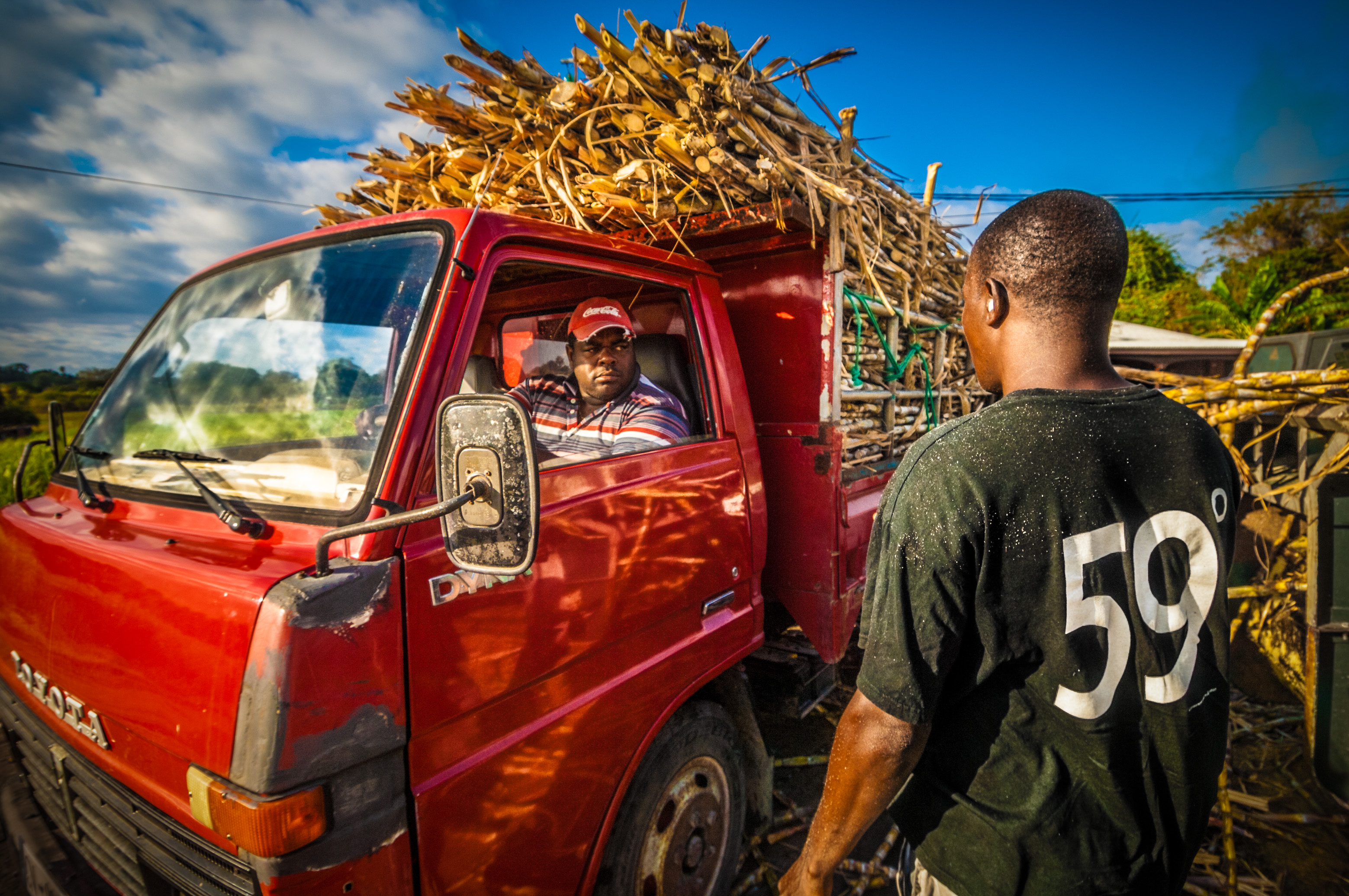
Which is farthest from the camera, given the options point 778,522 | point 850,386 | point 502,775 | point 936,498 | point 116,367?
point 850,386

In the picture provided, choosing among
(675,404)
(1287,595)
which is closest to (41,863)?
(675,404)

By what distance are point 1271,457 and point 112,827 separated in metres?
6.30

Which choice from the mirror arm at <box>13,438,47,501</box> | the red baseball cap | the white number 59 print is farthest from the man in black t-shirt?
the mirror arm at <box>13,438,47,501</box>

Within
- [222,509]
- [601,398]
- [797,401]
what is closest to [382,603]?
[222,509]

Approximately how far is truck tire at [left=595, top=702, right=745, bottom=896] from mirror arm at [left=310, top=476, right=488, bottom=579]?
1240 millimetres

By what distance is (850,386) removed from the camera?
10.9 feet

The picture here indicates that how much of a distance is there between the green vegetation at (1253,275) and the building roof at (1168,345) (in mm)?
5057

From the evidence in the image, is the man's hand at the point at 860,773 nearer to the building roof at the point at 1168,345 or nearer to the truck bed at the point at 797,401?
the truck bed at the point at 797,401

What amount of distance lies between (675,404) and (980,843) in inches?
68.8

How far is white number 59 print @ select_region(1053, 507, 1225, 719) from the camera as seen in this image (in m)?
1.13

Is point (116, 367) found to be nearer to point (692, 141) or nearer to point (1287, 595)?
point (692, 141)

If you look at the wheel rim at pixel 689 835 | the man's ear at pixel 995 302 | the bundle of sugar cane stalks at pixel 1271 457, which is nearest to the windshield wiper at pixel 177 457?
the wheel rim at pixel 689 835

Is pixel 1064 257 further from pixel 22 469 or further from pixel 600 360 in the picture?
pixel 22 469

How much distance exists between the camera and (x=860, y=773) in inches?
48.9
